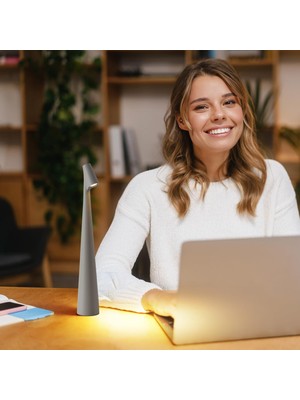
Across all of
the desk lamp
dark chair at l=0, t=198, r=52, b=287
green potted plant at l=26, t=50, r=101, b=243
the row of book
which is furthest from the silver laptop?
green potted plant at l=26, t=50, r=101, b=243

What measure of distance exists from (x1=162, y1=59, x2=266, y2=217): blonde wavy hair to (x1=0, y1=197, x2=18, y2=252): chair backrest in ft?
9.52

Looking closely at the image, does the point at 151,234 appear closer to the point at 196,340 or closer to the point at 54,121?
the point at 196,340

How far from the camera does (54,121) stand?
17.9ft

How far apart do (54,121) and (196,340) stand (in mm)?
4300

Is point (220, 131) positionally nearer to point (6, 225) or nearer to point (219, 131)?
point (219, 131)

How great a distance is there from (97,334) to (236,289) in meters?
0.35

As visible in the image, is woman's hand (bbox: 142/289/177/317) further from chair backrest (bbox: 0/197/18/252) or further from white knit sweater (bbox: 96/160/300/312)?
chair backrest (bbox: 0/197/18/252)

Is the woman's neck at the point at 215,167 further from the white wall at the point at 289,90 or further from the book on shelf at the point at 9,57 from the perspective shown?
the book on shelf at the point at 9,57

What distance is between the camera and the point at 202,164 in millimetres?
2121

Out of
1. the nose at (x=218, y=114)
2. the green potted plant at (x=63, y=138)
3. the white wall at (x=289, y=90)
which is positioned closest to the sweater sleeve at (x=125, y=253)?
the nose at (x=218, y=114)

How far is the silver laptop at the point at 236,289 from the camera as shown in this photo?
1270mm

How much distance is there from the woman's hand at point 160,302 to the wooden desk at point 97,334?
0.10 ft
